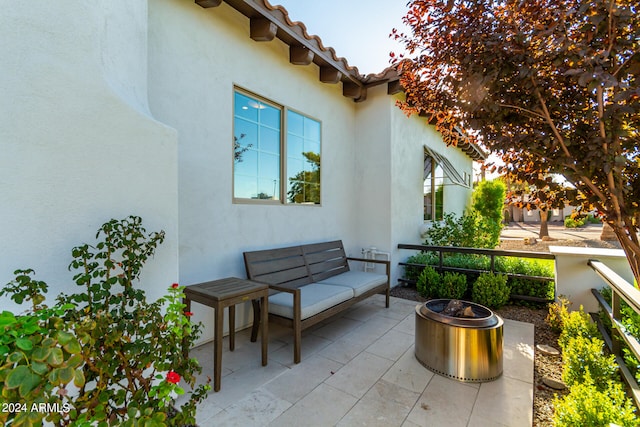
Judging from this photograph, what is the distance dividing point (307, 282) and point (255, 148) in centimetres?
248

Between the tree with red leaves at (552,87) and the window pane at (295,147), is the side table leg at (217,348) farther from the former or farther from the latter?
the window pane at (295,147)

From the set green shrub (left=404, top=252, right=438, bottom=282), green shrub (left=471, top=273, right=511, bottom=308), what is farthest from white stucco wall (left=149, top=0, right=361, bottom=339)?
green shrub (left=471, top=273, right=511, bottom=308)

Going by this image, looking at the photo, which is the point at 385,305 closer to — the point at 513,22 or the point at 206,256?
the point at 206,256

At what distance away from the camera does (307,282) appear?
16.6 ft

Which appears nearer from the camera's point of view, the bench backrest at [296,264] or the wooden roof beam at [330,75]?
the bench backrest at [296,264]

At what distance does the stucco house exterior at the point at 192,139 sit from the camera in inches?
81.6

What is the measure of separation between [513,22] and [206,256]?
13.7 ft

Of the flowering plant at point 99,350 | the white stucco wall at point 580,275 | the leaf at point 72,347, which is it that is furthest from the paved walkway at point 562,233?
the leaf at point 72,347

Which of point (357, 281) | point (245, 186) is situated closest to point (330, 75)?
point (245, 186)

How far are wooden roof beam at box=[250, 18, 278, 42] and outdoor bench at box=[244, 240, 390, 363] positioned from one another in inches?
133

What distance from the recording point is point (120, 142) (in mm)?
2453

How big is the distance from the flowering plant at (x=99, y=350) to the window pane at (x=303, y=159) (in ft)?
10.8

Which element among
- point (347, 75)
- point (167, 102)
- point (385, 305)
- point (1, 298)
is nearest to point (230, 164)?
point (167, 102)

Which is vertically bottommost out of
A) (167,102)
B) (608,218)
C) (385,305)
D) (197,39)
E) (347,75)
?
(385,305)
